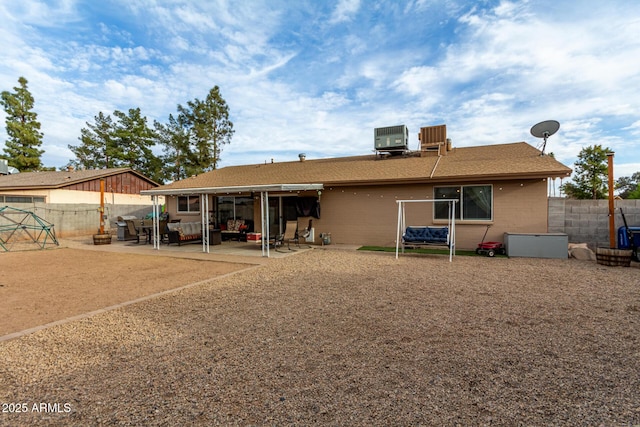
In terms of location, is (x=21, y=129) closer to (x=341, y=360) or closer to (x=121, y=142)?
(x=121, y=142)

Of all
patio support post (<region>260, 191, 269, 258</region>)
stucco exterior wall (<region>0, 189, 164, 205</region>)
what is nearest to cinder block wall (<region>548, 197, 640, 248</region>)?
patio support post (<region>260, 191, 269, 258</region>)

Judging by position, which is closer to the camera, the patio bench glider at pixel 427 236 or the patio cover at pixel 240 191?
the patio bench glider at pixel 427 236

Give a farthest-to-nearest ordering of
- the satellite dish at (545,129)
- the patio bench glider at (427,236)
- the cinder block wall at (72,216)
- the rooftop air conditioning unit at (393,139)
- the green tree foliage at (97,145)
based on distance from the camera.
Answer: the green tree foliage at (97,145) → the cinder block wall at (72,216) → the rooftop air conditioning unit at (393,139) → the satellite dish at (545,129) → the patio bench glider at (427,236)

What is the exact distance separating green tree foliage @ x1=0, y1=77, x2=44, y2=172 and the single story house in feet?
82.6

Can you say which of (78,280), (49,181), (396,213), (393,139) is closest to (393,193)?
(396,213)

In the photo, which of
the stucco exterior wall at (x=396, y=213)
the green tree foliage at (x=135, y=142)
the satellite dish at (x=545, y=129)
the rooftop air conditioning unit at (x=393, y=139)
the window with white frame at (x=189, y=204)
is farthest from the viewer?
the green tree foliage at (x=135, y=142)

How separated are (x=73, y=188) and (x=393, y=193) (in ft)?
68.1

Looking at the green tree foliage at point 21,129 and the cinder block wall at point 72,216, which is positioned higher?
the green tree foliage at point 21,129

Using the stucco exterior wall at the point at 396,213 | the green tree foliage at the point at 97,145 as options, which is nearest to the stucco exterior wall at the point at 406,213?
the stucco exterior wall at the point at 396,213

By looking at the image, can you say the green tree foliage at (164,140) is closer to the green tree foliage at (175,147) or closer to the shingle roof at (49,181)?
the green tree foliage at (175,147)

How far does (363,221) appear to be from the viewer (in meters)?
12.4

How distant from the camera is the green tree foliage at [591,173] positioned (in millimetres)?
19880

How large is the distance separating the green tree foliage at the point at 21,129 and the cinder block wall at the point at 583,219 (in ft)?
135

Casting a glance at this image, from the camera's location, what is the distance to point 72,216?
18141 mm
